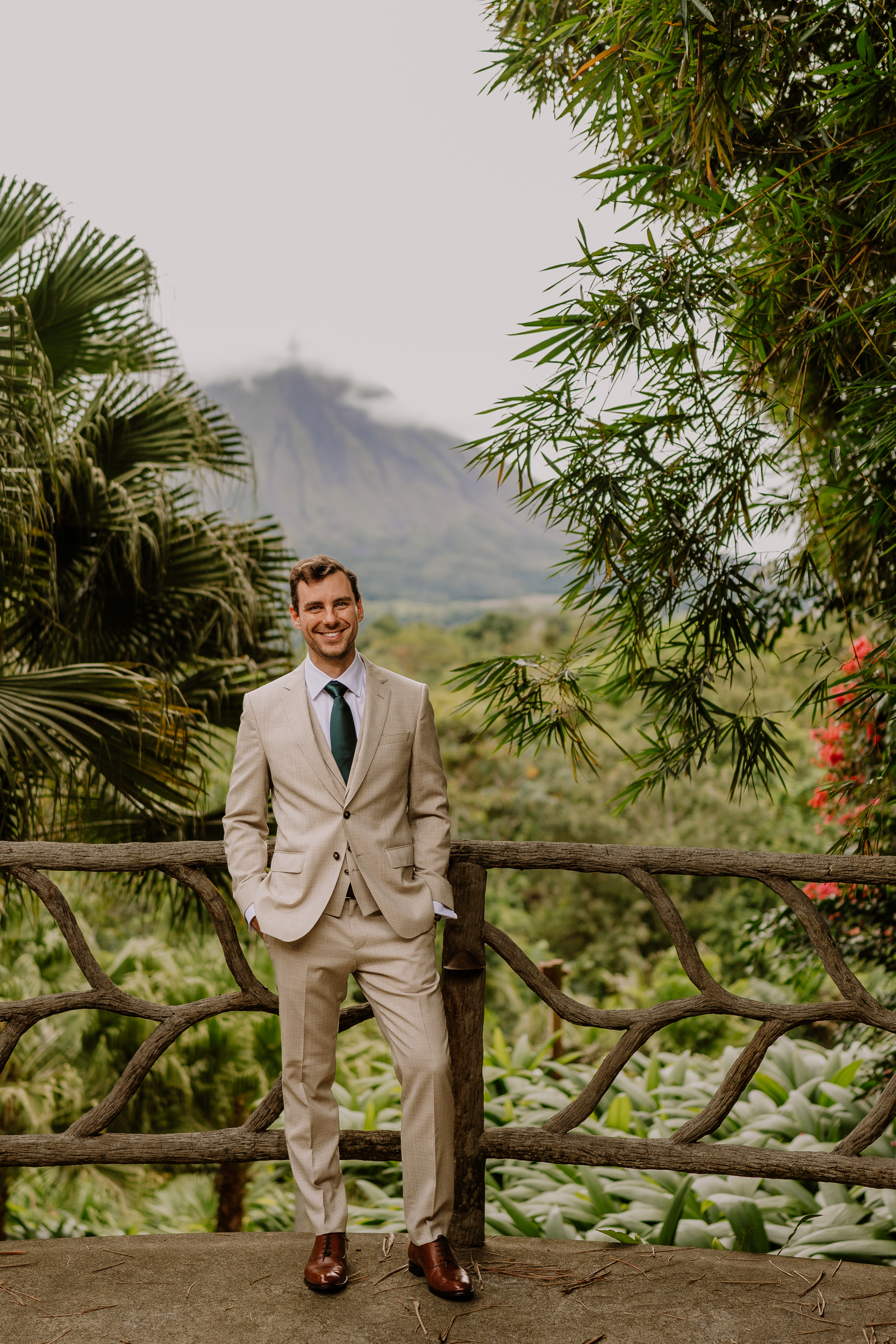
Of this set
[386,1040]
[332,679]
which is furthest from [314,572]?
[386,1040]

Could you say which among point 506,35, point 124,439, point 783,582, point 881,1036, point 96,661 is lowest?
point 881,1036

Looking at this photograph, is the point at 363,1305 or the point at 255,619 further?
the point at 255,619

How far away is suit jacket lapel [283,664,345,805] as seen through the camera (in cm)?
207

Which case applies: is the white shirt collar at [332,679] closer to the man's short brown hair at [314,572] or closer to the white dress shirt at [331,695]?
the white dress shirt at [331,695]

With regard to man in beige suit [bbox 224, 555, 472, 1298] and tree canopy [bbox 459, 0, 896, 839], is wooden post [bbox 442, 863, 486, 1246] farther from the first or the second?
tree canopy [bbox 459, 0, 896, 839]

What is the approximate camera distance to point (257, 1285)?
215 cm

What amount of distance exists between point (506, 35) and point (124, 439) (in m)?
2.37

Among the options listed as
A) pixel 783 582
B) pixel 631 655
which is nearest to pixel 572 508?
pixel 631 655

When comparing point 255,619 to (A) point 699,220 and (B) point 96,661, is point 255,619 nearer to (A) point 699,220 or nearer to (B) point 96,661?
(B) point 96,661

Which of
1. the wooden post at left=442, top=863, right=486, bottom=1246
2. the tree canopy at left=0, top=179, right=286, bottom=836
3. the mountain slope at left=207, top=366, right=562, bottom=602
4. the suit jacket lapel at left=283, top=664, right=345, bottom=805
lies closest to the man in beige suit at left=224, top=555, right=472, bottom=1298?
the suit jacket lapel at left=283, top=664, right=345, bottom=805

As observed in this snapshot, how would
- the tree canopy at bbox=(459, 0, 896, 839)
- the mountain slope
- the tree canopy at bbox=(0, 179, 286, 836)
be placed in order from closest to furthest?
the tree canopy at bbox=(459, 0, 896, 839), the tree canopy at bbox=(0, 179, 286, 836), the mountain slope

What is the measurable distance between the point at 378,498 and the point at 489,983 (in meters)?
142

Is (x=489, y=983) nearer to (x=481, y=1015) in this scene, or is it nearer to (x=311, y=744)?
(x=481, y=1015)

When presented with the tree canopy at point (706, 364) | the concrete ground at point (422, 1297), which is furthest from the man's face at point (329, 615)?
the concrete ground at point (422, 1297)
